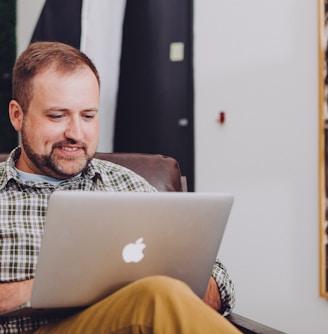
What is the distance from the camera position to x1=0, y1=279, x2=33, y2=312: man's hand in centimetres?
129

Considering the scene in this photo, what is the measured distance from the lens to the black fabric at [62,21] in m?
2.40

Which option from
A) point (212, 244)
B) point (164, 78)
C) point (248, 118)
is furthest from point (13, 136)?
Answer: point (212, 244)

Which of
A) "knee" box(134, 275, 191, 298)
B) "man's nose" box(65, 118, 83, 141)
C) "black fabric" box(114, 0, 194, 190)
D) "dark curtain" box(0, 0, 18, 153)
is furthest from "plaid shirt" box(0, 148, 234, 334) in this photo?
"dark curtain" box(0, 0, 18, 153)

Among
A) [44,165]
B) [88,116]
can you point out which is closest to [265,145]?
[88,116]

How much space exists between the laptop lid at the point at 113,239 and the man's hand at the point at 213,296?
27 centimetres

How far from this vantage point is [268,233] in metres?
2.25

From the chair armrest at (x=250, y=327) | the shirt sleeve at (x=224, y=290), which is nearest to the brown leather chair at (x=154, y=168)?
the shirt sleeve at (x=224, y=290)

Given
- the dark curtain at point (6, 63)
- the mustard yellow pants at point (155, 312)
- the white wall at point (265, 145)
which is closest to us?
the mustard yellow pants at point (155, 312)

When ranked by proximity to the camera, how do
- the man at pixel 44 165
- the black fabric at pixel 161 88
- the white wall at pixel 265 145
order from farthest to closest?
1. the black fabric at pixel 161 88
2. the white wall at pixel 265 145
3. the man at pixel 44 165

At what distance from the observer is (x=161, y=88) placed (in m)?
2.37

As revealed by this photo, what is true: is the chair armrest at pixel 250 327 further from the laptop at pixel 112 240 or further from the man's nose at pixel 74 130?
the man's nose at pixel 74 130

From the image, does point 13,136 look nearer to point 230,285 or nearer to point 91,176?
point 91,176

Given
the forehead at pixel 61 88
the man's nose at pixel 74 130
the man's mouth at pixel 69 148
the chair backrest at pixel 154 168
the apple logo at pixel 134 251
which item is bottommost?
the apple logo at pixel 134 251

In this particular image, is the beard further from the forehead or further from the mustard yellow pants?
the mustard yellow pants
